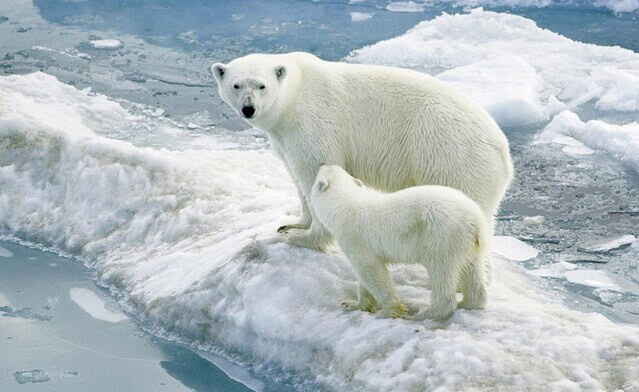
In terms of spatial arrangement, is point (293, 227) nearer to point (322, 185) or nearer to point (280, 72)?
point (322, 185)

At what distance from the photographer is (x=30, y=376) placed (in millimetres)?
4383

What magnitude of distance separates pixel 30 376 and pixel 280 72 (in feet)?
6.57

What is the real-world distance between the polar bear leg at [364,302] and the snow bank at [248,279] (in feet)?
0.29

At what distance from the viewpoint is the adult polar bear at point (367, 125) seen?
4.42 metres

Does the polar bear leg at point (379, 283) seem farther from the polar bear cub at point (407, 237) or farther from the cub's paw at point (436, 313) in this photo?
the cub's paw at point (436, 313)

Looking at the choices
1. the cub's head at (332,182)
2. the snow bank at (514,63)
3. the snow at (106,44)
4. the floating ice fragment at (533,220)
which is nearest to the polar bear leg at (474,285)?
the cub's head at (332,182)

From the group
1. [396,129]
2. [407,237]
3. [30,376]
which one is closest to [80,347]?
Result: [30,376]

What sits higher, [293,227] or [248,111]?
[248,111]

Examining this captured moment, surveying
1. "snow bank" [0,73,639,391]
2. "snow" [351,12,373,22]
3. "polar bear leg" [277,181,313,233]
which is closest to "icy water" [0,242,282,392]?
"snow bank" [0,73,639,391]

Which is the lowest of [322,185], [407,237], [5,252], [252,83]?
[5,252]

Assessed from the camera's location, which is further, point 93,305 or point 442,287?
point 93,305

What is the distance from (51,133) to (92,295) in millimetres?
1629

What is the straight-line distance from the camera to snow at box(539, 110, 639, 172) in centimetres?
727

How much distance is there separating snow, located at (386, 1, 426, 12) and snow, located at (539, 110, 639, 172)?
201 inches
